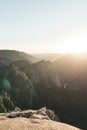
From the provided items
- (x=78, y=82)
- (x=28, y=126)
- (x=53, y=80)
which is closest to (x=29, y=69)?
(x=53, y=80)

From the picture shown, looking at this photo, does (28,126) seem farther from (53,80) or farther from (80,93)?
(53,80)

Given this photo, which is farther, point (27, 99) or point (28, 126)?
point (27, 99)

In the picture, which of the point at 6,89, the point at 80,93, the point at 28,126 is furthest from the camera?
the point at 80,93

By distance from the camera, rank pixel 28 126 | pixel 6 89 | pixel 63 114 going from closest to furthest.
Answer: pixel 28 126
pixel 63 114
pixel 6 89

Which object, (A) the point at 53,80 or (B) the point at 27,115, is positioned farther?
(A) the point at 53,80

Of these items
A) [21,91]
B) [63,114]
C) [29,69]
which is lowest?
[63,114]

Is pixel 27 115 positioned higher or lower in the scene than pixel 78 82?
higher

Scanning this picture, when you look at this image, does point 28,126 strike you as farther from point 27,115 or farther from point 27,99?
point 27,99

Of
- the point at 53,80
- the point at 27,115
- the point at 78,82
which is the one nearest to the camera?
the point at 27,115

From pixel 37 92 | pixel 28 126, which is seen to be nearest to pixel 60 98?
pixel 37 92
